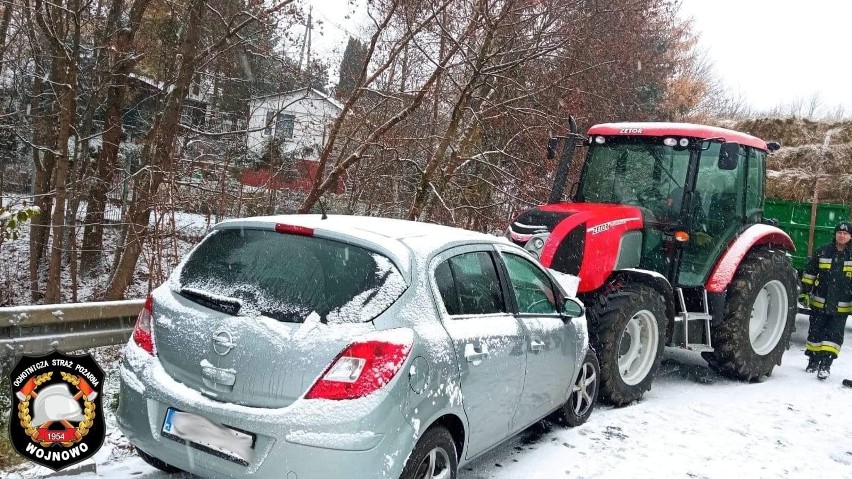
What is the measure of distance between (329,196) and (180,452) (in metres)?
8.92

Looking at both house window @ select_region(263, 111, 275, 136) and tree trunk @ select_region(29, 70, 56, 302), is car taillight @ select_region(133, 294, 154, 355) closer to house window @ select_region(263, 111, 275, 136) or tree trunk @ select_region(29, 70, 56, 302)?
house window @ select_region(263, 111, 275, 136)

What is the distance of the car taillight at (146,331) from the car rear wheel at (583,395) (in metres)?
3.06

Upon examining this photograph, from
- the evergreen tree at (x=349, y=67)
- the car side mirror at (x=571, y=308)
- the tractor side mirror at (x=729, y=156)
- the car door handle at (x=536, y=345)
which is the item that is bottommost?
the car door handle at (x=536, y=345)

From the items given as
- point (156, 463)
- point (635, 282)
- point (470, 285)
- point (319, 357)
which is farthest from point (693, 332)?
point (156, 463)

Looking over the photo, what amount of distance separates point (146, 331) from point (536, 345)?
2391 mm

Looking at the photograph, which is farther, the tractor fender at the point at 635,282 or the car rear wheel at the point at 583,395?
the tractor fender at the point at 635,282

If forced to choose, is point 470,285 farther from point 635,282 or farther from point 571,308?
point 635,282

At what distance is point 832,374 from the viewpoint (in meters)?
7.76

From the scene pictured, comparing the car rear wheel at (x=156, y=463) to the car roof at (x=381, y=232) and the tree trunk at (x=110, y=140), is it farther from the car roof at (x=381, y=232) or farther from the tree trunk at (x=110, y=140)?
the tree trunk at (x=110, y=140)

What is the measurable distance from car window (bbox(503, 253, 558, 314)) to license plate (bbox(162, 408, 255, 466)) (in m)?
2.03

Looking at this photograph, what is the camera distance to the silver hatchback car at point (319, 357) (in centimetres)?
294

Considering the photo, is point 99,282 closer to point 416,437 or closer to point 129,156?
point 129,156

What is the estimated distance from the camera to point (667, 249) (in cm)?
672

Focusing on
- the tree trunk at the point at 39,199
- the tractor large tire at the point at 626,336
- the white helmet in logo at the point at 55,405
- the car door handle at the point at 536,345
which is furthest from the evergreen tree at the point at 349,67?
the white helmet in logo at the point at 55,405
